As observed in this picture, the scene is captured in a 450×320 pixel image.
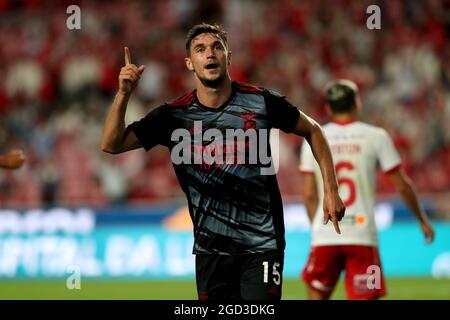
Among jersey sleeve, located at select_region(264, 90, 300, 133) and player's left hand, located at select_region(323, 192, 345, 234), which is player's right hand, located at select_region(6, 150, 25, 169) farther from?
player's left hand, located at select_region(323, 192, 345, 234)

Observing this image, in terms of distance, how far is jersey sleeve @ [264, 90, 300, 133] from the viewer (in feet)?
19.7

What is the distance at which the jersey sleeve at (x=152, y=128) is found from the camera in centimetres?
Answer: 604

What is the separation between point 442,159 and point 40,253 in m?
6.93

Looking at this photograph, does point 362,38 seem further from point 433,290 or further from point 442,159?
point 433,290

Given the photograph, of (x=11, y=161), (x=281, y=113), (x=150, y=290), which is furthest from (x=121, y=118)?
(x=150, y=290)

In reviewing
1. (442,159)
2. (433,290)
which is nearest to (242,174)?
(433,290)

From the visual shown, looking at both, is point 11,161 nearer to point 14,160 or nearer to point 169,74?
point 14,160

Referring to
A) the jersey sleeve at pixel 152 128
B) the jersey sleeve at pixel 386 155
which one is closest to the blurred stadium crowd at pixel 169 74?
Answer: the jersey sleeve at pixel 386 155

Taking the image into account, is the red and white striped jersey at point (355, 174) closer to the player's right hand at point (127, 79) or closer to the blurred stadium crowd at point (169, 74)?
the player's right hand at point (127, 79)

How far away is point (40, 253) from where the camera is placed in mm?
14711

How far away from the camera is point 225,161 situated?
19.6ft

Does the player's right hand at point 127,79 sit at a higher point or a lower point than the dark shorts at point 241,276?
higher

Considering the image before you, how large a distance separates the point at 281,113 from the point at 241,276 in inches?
41.7

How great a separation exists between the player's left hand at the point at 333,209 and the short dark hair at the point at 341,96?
240cm
